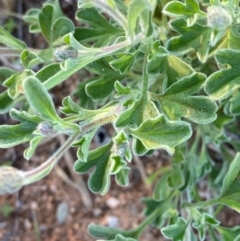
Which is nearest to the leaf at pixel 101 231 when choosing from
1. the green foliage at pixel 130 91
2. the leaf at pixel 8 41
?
the green foliage at pixel 130 91

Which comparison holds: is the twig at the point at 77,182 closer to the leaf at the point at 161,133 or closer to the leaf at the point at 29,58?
the leaf at the point at 29,58

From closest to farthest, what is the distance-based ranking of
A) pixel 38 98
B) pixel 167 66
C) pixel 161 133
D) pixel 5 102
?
pixel 38 98, pixel 161 133, pixel 167 66, pixel 5 102

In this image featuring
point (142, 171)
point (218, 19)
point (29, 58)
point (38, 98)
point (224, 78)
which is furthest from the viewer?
point (142, 171)

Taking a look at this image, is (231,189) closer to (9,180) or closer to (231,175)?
(231,175)

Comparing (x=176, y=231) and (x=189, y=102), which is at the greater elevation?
(x=189, y=102)

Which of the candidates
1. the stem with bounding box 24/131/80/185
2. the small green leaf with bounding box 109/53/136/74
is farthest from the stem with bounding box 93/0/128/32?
the stem with bounding box 24/131/80/185

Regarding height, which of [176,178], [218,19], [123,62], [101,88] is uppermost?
[218,19]

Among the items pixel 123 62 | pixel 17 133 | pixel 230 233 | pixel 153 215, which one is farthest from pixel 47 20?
pixel 230 233

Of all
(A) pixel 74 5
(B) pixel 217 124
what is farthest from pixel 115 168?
(A) pixel 74 5
